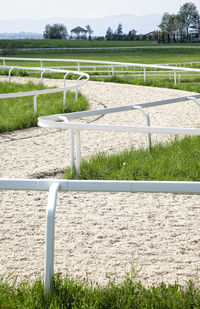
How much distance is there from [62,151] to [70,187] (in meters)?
4.41

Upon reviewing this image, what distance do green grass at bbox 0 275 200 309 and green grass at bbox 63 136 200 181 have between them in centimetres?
247

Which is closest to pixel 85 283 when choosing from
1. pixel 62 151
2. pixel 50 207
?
pixel 50 207

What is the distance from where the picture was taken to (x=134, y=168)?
5.73 m

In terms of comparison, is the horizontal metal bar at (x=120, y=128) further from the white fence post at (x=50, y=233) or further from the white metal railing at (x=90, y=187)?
the white fence post at (x=50, y=233)

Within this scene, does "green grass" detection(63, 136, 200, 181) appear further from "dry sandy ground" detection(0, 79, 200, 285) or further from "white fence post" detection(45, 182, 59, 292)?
"white fence post" detection(45, 182, 59, 292)

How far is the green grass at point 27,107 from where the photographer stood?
363 inches

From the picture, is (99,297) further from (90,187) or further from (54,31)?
(54,31)

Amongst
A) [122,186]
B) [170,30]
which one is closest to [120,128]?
[122,186]

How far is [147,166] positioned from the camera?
18.8ft

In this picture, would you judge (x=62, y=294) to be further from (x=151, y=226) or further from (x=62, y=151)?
(x=62, y=151)

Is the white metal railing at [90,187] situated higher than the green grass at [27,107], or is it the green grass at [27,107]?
the white metal railing at [90,187]

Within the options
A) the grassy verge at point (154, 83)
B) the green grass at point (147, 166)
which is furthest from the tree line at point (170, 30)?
the green grass at point (147, 166)

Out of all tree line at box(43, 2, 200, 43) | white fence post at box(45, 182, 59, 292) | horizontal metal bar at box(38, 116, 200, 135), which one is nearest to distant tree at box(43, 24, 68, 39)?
tree line at box(43, 2, 200, 43)

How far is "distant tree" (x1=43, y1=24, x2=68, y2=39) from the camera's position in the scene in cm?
13038
